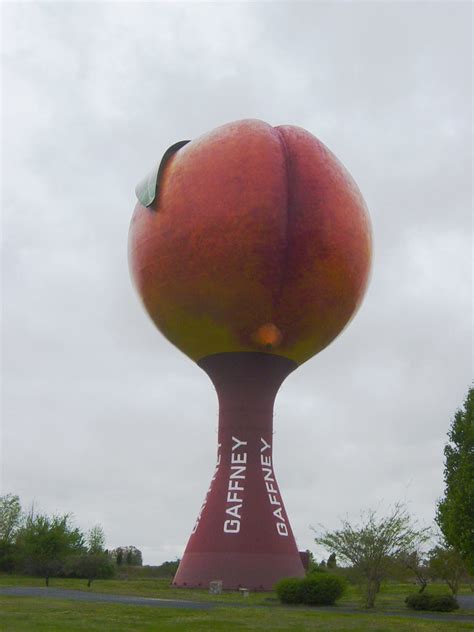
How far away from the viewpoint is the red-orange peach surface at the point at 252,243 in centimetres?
2300

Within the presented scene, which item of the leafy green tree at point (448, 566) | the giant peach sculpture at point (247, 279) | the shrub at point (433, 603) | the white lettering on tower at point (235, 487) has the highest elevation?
the giant peach sculpture at point (247, 279)

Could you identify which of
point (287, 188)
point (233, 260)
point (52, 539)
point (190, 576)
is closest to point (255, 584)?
point (190, 576)

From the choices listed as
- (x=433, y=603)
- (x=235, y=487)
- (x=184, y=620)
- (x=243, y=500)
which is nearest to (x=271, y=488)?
Answer: (x=243, y=500)

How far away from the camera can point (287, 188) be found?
23484 mm

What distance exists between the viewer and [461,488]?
17.6m

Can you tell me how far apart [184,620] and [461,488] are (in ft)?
24.0

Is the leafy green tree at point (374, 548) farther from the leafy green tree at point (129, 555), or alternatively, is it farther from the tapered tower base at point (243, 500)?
the leafy green tree at point (129, 555)

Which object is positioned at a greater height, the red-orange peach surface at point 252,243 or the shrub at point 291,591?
the red-orange peach surface at point 252,243

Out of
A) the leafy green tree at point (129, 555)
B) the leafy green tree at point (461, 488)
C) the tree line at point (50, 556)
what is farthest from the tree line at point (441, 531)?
the leafy green tree at point (129, 555)

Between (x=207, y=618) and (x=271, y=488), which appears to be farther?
(x=271, y=488)

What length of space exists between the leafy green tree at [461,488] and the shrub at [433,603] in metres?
2.68

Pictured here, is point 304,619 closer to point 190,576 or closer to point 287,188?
point 190,576

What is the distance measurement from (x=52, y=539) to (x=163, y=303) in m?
15.3

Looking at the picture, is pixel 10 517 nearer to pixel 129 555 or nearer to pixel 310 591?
pixel 129 555
